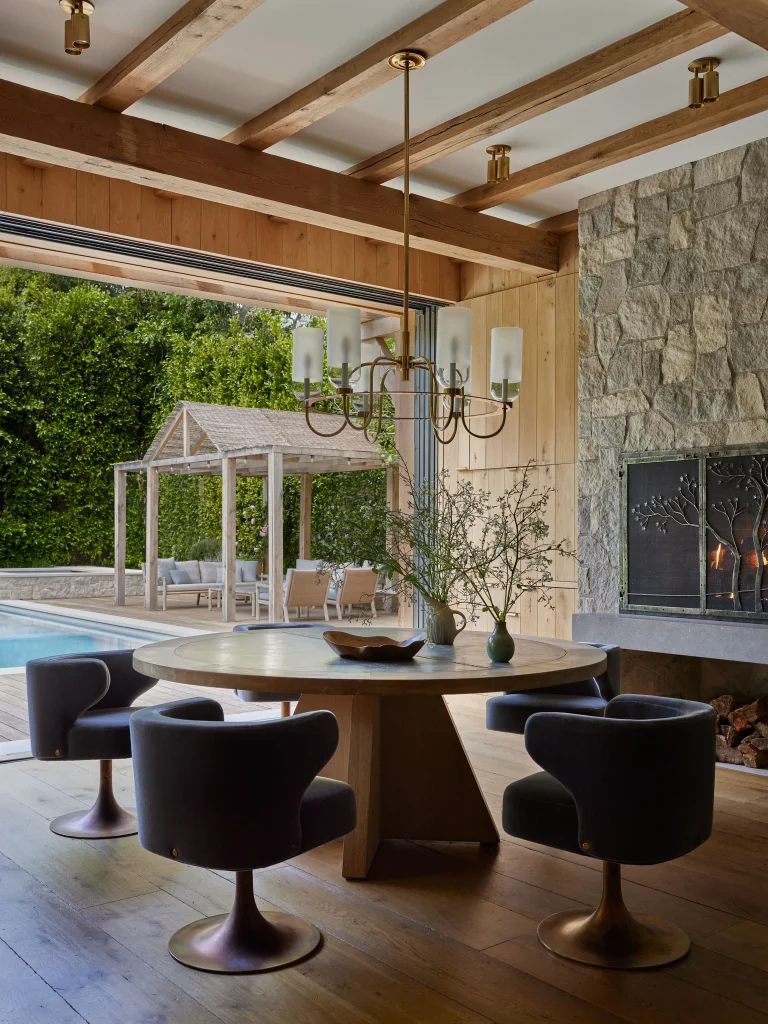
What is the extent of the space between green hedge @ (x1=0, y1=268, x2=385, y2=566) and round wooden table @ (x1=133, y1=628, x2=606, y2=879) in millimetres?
12437

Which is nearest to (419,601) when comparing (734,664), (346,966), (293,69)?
(734,664)

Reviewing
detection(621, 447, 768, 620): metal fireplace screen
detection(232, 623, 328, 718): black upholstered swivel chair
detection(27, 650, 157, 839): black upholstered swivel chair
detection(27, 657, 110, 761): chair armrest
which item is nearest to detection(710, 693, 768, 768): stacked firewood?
detection(621, 447, 768, 620): metal fireplace screen

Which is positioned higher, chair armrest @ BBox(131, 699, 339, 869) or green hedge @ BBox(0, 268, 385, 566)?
green hedge @ BBox(0, 268, 385, 566)

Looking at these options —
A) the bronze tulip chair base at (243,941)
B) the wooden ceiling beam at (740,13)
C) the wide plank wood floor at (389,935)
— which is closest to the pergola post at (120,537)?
the wide plank wood floor at (389,935)

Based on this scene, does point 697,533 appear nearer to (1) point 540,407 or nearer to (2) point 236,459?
(1) point 540,407

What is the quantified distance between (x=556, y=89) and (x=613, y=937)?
3.12 metres

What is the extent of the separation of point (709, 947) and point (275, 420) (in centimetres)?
1041

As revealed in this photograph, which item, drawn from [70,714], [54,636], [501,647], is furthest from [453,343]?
[54,636]

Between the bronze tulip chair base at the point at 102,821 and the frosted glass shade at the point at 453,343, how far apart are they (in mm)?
1943

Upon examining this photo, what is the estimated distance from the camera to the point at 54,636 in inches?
393

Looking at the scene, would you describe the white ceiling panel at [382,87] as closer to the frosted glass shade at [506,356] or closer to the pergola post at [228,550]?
the frosted glass shade at [506,356]

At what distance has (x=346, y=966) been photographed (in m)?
2.49

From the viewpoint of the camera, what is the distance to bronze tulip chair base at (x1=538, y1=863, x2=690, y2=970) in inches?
99.3

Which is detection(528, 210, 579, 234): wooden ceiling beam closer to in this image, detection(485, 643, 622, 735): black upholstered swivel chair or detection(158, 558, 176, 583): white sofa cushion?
detection(485, 643, 622, 735): black upholstered swivel chair
